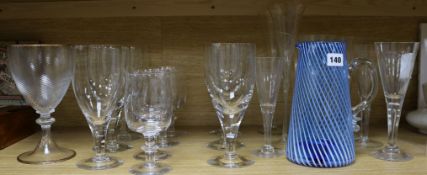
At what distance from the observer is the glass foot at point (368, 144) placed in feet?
2.91

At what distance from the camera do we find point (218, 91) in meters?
Result: 0.81

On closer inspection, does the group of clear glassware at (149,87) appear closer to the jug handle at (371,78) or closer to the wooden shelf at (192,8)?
the jug handle at (371,78)

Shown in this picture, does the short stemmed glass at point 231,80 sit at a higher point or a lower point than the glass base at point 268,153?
higher

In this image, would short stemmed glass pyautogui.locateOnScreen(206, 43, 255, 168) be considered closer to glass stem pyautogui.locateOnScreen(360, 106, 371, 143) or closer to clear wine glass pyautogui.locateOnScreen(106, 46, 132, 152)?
clear wine glass pyautogui.locateOnScreen(106, 46, 132, 152)

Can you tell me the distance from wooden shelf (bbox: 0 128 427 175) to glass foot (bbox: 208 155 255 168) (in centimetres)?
1

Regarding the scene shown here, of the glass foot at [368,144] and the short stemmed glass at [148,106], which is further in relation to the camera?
the glass foot at [368,144]

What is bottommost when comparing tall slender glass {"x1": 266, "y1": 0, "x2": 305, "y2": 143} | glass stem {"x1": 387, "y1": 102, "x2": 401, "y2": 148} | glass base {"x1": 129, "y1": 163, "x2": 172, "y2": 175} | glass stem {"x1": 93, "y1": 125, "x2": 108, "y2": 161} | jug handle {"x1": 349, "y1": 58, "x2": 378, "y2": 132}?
glass base {"x1": 129, "y1": 163, "x2": 172, "y2": 175}

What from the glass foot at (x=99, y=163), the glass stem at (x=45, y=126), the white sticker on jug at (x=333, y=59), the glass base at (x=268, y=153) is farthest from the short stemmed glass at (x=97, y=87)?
the white sticker on jug at (x=333, y=59)

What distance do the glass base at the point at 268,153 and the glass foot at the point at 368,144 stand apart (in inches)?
6.5

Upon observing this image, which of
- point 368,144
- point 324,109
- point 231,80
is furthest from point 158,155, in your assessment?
point 368,144

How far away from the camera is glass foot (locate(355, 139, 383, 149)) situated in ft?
2.91

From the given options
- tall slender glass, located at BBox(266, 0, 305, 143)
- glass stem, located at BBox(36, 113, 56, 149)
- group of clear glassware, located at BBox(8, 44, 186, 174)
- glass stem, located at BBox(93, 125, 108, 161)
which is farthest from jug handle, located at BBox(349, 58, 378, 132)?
glass stem, located at BBox(36, 113, 56, 149)

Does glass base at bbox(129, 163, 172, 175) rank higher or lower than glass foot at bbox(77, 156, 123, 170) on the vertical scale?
lower

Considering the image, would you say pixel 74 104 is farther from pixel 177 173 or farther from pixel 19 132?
pixel 177 173
